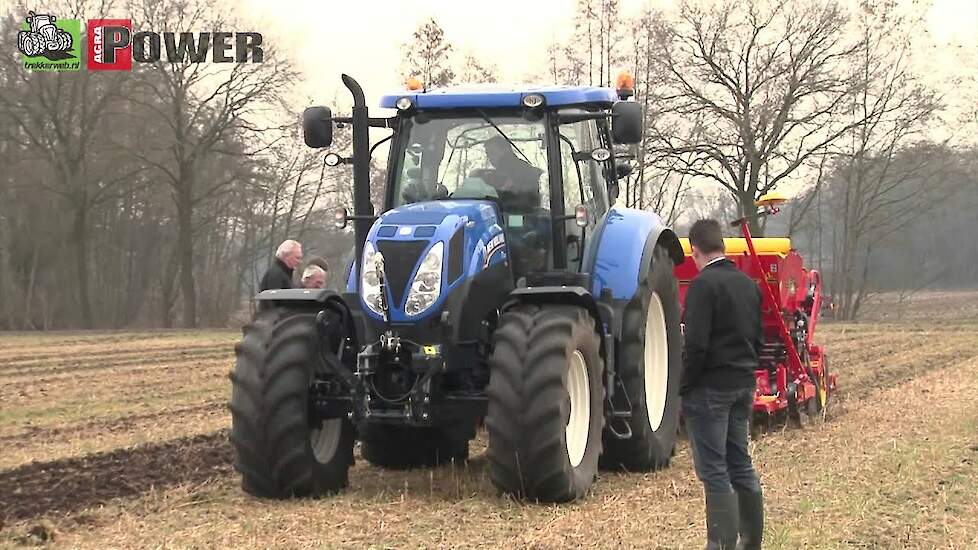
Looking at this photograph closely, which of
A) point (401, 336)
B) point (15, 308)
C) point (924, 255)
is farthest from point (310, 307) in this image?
point (924, 255)

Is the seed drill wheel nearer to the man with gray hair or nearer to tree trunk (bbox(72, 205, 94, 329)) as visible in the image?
the man with gray hair

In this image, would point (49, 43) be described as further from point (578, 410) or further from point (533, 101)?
point (578, 410)

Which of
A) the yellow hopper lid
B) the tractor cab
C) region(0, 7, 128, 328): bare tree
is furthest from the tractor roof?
region(0, 7, 128, 328): bare tree

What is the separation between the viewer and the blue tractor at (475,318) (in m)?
6.66

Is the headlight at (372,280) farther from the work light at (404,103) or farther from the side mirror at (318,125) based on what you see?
the work light at (404,103)

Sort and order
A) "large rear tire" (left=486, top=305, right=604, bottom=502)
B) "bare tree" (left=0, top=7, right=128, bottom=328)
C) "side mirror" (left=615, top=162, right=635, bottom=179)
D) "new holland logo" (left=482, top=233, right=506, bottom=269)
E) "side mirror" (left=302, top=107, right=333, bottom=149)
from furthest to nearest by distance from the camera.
→ "bare tree" (left=0, top=7, right=128, bottom=328) < "side mirror" (left=615, top=162, right=635, bottom=179) < "side mirror" (left=302, top=107, right=333, bottom=149) < "new holland logo" (left=482, top=233, right=506, bottom=269) < "large rear tire" (left=486, top=305, right=604, bottom=502)

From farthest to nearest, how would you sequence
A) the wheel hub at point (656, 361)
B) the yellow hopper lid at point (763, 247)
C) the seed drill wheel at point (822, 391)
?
the yellow hopper lid at point (763, 247) → the seed drill wheel at point (822, 391) → the wheel hub at point (656, 361)

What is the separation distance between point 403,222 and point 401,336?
714 millimetres

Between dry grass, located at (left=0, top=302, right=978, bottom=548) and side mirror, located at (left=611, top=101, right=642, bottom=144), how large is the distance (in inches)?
90.1

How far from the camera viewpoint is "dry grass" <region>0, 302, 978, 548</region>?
577cm

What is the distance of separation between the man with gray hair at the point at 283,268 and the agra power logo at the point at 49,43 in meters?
26.4

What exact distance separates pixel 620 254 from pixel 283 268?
2.97 metres

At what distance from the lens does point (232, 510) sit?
6.60 m

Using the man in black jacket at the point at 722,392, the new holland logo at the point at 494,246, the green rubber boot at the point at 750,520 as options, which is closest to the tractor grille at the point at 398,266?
the new holland logo at the point at 494,246
